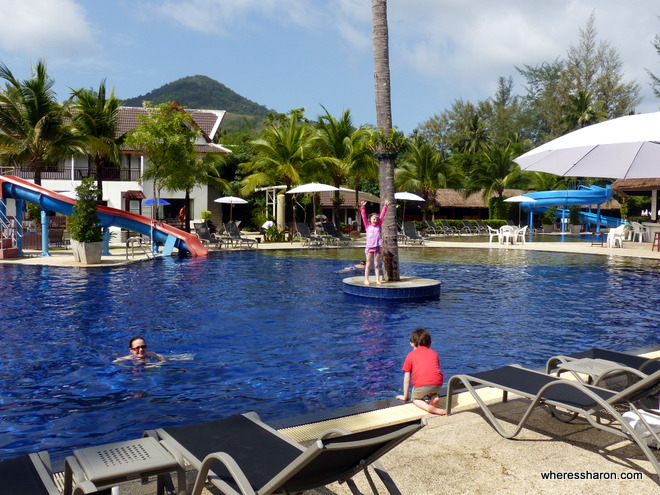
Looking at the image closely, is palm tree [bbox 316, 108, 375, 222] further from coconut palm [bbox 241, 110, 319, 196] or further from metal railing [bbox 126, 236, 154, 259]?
metal railing [bbox 126, 236, 154, 259]

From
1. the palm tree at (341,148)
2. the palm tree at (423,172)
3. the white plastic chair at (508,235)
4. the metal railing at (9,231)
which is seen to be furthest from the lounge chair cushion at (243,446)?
the palm tree at (423,172)

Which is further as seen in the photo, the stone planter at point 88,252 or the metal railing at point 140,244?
the metal railing at point 140,244

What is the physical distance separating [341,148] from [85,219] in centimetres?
1815

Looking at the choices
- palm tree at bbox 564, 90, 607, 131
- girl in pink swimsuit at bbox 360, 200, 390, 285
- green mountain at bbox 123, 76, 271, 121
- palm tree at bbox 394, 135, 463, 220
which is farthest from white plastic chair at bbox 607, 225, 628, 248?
green mountain at bbox 123, 76, 271, 121

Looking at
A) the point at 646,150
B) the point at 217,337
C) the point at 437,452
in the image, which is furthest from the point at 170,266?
the point at 437,452

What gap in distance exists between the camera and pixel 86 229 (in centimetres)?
1947

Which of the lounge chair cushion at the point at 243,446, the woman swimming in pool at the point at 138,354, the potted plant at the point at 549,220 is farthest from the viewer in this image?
the potted plant at the point at 549,220

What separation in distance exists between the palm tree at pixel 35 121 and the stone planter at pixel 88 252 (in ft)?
26.3

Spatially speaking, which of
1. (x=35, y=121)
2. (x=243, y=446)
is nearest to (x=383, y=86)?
(x=243, y=446)

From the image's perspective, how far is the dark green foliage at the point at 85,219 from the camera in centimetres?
1941

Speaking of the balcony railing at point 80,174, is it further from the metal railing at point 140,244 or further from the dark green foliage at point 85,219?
the dark green foliage at point 85,219

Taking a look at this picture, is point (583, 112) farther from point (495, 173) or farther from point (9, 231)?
point (9, 231)

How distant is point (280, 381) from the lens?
7062 mm

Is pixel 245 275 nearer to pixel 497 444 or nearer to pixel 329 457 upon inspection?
pixel 497 444
